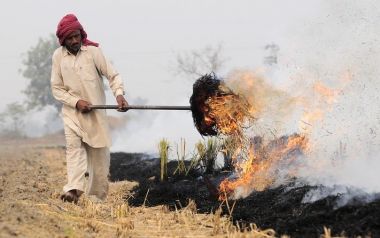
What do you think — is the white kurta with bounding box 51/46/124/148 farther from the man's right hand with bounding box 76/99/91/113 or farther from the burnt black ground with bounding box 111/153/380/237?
the burnt black ground with bounding box 111/153/380/237

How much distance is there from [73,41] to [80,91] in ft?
1.95

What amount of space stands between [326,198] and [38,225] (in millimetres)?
2535

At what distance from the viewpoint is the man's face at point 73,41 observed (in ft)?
23.3

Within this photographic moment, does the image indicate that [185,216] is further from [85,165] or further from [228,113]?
[85,165]

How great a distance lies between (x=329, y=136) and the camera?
9.90 m

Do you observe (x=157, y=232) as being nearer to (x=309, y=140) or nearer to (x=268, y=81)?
(x=268, y=81)

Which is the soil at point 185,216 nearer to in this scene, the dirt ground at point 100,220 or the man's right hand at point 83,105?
the dirt ground at point 100,220

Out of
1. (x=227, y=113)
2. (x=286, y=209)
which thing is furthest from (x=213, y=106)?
(x=286, y=209)

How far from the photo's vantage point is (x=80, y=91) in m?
7.25

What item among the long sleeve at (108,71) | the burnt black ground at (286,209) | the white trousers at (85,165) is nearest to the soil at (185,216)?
the burnt black ground at (286,209)

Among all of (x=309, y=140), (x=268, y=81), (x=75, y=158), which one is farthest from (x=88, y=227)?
(x=309, y=140)

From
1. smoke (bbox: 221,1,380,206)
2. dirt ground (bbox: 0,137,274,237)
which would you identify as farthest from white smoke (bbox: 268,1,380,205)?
dirt ground (bbox: 0,137,274,237)

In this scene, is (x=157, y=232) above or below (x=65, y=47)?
below

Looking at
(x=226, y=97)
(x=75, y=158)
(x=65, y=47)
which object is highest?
(x=65, y=47)
